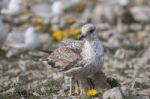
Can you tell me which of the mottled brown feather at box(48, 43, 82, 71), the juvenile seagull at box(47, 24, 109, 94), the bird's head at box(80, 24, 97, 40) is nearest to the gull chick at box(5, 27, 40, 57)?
the mottled brown feather at box(48, 43, 82, 71)

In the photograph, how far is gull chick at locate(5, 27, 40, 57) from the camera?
18062 millimetres

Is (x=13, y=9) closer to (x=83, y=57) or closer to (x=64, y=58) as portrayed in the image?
(x=64, y=58)

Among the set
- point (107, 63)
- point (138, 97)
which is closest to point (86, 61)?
point (138, 97)

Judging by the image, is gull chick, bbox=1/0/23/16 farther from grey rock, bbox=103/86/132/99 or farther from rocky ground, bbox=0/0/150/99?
grey rock, bbox=103/86/132/99

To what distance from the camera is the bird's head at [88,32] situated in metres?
10.4

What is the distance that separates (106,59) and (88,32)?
573 cm

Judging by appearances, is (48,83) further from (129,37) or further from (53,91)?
(129,37)

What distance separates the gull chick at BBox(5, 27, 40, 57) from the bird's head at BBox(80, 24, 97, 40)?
7352 mm

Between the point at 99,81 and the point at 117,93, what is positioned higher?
the point at 99,81

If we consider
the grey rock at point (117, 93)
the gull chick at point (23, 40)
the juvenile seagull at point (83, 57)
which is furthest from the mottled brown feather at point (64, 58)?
the gull chick at point (23, 40)

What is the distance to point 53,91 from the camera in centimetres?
1142

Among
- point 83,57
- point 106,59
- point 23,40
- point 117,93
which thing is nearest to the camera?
point 117,93

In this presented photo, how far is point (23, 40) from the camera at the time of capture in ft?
61.2

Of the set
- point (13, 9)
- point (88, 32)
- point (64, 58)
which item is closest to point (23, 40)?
point (13, 9)
